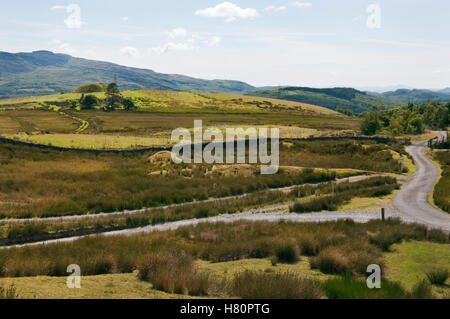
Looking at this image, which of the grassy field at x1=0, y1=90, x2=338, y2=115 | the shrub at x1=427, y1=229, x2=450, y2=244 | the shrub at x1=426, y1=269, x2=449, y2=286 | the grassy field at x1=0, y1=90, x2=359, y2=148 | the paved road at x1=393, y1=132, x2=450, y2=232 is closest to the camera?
the shrub at x1=426, y1=269, x2=449, y2=286

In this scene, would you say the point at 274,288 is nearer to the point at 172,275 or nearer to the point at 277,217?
the point at 172,275

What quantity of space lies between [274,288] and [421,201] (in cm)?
2339

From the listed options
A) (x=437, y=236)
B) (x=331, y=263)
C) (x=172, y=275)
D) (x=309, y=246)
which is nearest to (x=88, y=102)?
(x=309, y=246)

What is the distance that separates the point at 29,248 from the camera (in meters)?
16.2

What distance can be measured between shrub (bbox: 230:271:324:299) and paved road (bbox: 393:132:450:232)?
14428 mm

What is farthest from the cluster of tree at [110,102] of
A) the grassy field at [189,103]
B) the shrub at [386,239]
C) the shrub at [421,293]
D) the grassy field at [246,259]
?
the shrub at [421,293]

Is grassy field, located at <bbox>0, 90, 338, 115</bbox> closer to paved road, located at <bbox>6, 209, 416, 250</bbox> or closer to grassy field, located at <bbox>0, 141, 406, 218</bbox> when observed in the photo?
grassy field, located at <bbox>0, 141, 406, 218</bbox>

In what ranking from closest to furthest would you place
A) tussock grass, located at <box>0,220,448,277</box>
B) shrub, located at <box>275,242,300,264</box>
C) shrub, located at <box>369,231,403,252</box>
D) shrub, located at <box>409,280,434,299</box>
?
Answer: 1. shrub, located at <box>409,280,434,299</box>
2. tussock grass, located at <box>0,220,448,277</box>
3. shrub, located at <box>275,242,300,264</box>
4. shrub, located at <box>369,231,403,252</box>

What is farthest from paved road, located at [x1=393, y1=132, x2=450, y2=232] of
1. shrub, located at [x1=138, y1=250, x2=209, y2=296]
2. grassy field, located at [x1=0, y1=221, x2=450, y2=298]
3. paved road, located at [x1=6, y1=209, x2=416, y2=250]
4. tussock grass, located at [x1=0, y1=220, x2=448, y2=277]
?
shrub, located at [x1=138, y1=250, x2=209, y2=296]

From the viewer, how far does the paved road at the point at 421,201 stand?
22214 mm

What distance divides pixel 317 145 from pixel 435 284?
53630mm

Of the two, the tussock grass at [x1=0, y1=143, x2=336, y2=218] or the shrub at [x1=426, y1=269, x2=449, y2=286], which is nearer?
the shrub at [x1=426, y1=269, x2=449, y2=286]

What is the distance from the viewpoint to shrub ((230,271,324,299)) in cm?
833
